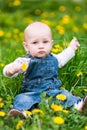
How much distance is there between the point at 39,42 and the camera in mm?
4371

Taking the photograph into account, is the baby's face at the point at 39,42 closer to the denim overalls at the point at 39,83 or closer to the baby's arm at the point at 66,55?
the denim overalls at the point at 39,83

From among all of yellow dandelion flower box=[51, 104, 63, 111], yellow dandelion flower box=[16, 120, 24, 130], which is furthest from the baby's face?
yellow dandelion flower box=[16, 120, 24, 130]

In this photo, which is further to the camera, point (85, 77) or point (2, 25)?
point (2, 25)

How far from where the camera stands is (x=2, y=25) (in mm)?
8266

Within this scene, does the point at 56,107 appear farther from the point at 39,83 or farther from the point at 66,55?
the point at 66,55

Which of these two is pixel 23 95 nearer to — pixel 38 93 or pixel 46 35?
pixel 38 93

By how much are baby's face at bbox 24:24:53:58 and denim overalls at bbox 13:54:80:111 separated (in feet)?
0.19

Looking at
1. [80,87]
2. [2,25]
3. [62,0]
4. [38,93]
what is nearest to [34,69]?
[38,93]

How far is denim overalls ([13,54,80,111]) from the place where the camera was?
14.1 feet

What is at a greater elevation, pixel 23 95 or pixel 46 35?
pixel 46 35

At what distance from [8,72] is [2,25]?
13.5 feet

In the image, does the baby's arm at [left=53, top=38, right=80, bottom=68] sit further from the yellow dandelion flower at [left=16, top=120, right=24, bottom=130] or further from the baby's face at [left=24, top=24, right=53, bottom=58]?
the yellow dandelion flower at [left=16, top=120, right=24, bottom=130]

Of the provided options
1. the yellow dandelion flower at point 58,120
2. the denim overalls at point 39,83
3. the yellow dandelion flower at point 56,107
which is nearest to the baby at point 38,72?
the denim overalls at point 39,83

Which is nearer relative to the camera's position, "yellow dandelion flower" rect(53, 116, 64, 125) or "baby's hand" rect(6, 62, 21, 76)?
"yellow dandelion flower" rect(53, 116, 64, 125)
